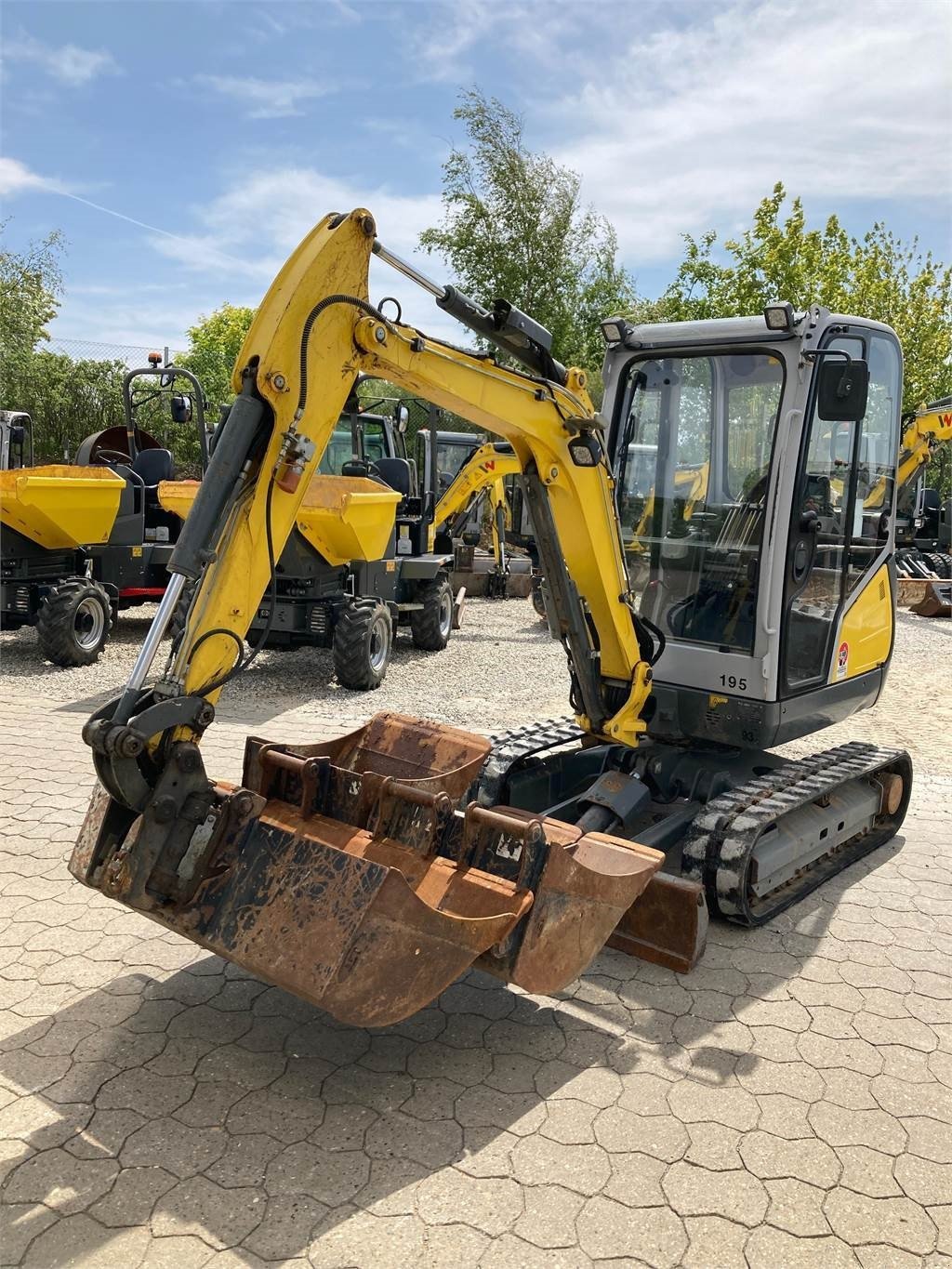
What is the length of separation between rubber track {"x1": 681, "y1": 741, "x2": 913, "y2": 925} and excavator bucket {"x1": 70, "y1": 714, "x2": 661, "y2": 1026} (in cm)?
81

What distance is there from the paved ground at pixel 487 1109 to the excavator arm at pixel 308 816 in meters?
0.40

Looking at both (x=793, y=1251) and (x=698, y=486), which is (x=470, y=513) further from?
(x=793, y=1251)

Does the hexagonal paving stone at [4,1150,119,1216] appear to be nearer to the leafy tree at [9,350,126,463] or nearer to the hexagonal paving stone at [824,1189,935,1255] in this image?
the hexagonal paving stone at [824,1189,935,1255]

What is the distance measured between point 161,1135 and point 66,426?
23.8m

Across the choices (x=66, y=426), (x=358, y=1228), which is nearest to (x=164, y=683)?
(x=358, y=1228)

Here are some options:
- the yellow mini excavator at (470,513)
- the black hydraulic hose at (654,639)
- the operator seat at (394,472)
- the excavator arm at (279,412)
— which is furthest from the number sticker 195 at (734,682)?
the operator seat at (394,472)

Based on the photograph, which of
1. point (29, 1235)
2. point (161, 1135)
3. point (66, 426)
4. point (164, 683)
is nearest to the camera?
point (29, 1235)

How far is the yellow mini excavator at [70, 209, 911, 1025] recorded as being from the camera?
3.12 m

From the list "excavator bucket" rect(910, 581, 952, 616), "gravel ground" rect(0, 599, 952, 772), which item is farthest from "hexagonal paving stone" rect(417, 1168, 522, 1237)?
"excavator bucket" rect(910, 581, 952, 616)

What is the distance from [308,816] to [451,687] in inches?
236

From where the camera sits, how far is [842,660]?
519 centimetres

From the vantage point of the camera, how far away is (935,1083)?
3369 millimetres

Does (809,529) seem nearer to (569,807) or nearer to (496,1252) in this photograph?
(569,807)

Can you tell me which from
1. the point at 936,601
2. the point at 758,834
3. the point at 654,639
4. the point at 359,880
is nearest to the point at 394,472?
the point at 654,639
